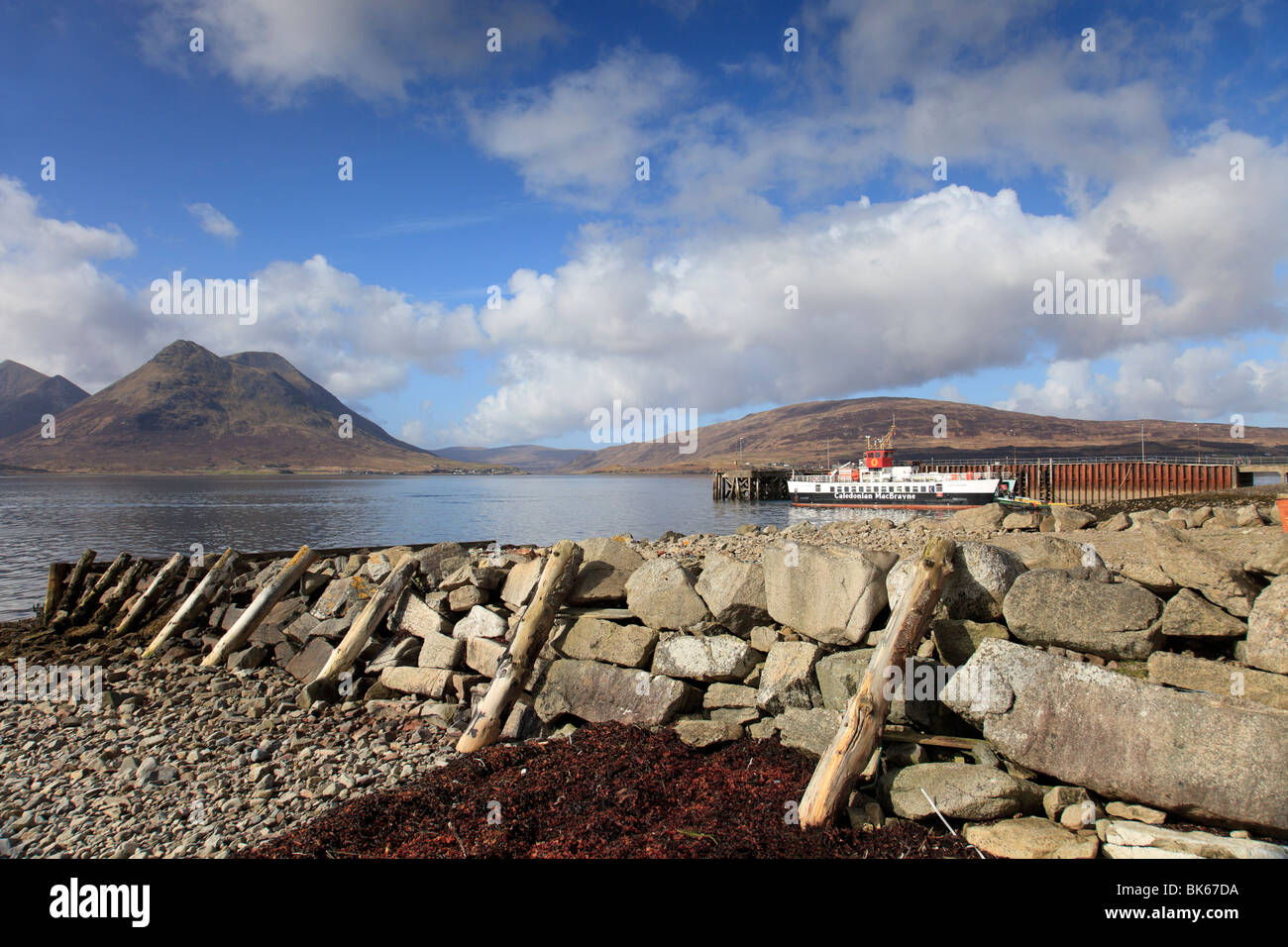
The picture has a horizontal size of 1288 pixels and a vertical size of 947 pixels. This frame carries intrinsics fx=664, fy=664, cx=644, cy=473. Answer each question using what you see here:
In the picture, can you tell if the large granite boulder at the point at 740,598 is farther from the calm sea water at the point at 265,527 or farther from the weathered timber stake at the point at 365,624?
the calm sea water at the point at 265,527

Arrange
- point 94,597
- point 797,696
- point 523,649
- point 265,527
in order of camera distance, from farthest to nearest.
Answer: point 265,527 < point 94,597 < point 523,649 < point 797,696

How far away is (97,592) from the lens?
16.3 meters

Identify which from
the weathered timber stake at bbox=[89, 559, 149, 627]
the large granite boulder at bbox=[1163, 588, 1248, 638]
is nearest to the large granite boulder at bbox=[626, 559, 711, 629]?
the large granite boulder at bbox=[1163, 588, 1248, 638]

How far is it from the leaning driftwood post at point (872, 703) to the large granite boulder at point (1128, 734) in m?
0.62

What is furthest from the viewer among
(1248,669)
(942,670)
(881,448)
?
(881,448)

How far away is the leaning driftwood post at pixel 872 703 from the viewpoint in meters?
5.53

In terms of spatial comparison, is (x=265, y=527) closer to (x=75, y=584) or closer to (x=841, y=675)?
(x=75, y=584)

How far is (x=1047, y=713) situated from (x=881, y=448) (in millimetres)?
73343

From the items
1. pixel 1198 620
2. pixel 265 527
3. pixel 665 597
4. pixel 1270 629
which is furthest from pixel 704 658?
pixel 265 527

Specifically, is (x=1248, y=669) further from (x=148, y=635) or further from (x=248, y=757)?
(x=148, y=635)

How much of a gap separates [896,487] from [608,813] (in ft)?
227

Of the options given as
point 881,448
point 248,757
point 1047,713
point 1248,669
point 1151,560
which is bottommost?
point 248,757
